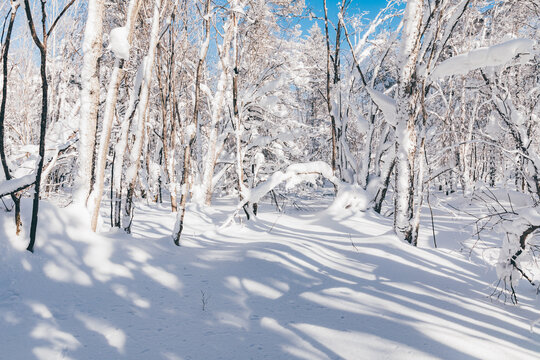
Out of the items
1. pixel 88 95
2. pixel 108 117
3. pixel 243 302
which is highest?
pixel 88 95

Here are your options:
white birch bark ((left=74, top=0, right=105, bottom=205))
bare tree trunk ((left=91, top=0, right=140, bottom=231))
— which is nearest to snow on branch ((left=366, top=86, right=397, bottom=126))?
bare tree trunk ((left=91, top=0, right=140, bottom=231))

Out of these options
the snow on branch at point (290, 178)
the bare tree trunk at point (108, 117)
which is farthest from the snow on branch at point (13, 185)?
the snow on branch at point (290, 178)

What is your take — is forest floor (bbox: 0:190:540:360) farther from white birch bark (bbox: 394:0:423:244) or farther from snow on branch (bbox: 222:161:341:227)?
snow on branch (bbox: 222:161:341:227)

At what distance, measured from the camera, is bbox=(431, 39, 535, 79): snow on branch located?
4383 millimetres

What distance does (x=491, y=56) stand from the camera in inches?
181

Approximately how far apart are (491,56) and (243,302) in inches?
186

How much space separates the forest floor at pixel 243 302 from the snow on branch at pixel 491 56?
276 centimetres

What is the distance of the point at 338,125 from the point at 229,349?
24.9 feet

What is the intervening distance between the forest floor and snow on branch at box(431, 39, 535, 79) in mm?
2760

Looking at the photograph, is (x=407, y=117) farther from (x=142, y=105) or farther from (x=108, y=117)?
(x=108, y=117)

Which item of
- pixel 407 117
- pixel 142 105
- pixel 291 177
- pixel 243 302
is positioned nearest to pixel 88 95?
pixel 142 105

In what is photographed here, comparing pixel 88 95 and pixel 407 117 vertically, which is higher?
pixel 407 117

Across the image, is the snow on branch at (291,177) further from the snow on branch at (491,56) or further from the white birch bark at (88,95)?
the snow on branch at (491,56)

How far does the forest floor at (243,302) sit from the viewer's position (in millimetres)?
2211
